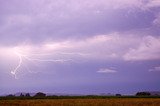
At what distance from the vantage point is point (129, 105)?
147 ft

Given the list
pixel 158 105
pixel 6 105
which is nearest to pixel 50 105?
pixel 6 105

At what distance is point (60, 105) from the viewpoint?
44.4 meters

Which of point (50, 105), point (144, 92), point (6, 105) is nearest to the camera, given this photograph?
point (50, 105)

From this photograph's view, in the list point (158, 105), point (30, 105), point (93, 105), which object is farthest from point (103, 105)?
point (30, 105)

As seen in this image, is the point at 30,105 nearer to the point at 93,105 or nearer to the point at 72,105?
the point at 72,105

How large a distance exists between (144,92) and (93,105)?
293 feet

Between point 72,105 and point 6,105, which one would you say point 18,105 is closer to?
point 6,105

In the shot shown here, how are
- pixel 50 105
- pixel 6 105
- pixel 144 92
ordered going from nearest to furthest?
pixel 50 105 < pixel 6 105 < pixel 144 92

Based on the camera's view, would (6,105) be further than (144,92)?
No

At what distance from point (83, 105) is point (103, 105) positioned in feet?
8.61

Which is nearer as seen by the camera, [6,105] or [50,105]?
[50,105]

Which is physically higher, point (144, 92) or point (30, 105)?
point (144, 92)

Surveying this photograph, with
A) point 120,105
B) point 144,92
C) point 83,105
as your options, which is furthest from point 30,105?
point 144,92

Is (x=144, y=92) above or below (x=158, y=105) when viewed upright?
above
